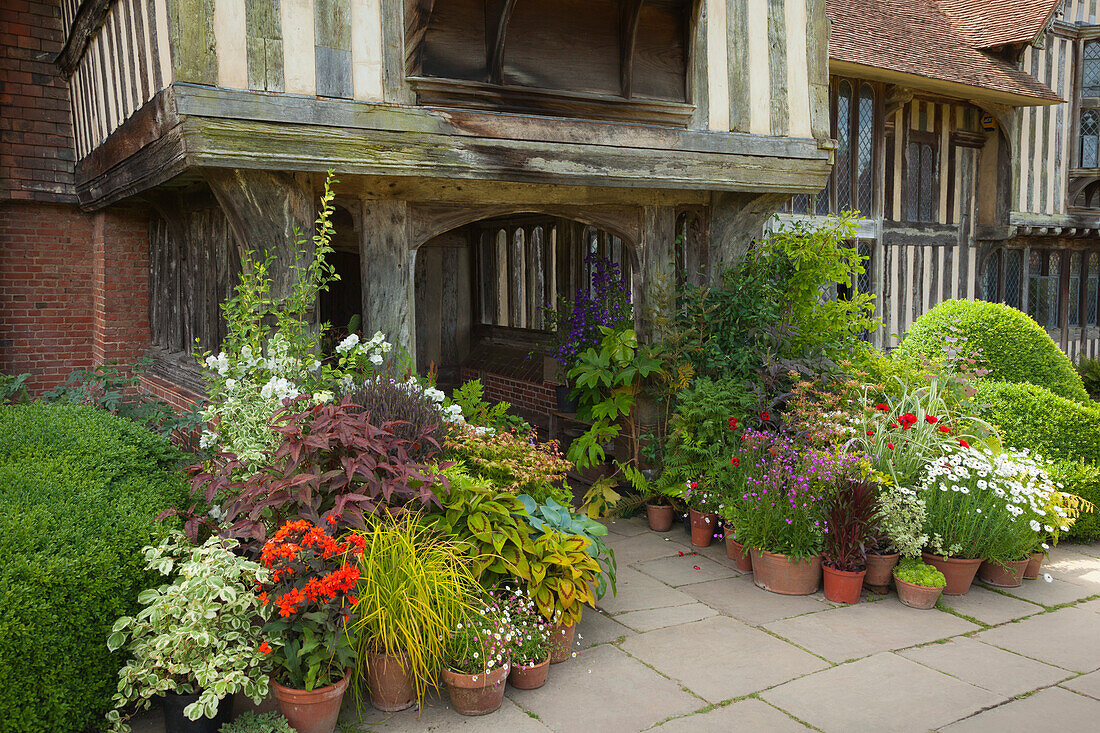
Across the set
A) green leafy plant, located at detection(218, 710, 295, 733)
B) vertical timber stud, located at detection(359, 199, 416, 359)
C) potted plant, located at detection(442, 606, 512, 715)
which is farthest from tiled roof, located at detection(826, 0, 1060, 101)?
green leafy plant, located at detection(218, 710, 295, 733)

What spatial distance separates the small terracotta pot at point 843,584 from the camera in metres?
4.52

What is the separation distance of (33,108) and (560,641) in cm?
687

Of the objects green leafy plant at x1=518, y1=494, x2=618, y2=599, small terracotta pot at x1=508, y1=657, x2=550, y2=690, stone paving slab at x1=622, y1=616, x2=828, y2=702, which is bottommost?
stone paving slab at x1=622, y1=616, x2=828, y2=702

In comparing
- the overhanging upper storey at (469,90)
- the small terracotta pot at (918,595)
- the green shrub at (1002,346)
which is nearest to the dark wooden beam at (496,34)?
the overhanging upper storey at (469,90)

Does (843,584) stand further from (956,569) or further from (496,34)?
(496,34)

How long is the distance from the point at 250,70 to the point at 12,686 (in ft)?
10.00

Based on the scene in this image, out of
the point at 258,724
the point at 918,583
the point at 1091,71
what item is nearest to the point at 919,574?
the point at 918,583

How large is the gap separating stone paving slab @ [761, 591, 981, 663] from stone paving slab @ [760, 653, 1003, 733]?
18cm

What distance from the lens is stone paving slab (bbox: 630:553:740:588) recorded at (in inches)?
195

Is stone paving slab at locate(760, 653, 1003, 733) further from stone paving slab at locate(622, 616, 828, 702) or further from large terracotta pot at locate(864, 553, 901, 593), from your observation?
large terracotta pot at locate(864, 553, 901, 593)

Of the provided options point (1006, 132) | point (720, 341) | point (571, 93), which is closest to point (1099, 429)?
point (720, 341)

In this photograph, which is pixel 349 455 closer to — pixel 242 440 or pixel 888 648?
pixel 242 440

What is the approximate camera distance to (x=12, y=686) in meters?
2.78

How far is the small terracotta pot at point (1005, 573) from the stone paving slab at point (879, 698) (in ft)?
4.63
